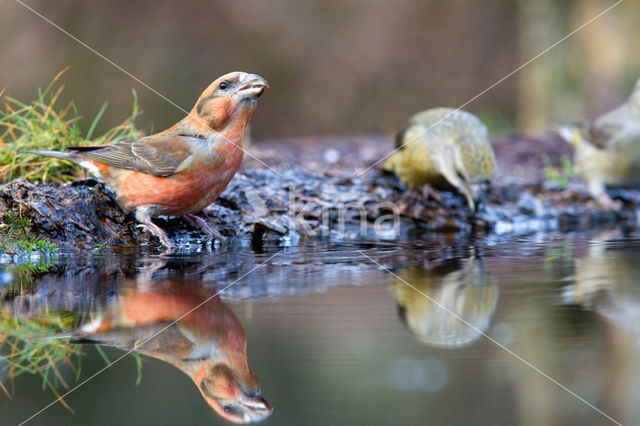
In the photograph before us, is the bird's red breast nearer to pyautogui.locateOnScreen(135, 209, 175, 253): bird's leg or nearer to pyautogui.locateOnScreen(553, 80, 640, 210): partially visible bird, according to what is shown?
pyautogui.locateOnScreen(135, 209, 175, 253): bird's leg

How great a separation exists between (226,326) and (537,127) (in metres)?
9.94

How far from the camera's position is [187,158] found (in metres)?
5.02

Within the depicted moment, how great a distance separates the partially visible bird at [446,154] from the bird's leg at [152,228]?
278 cm

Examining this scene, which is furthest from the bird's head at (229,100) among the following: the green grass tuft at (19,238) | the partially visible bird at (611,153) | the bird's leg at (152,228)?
the partially visible bird at (611,153)

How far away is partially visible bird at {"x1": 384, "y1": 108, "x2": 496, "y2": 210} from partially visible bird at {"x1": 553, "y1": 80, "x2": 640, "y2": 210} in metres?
1.07

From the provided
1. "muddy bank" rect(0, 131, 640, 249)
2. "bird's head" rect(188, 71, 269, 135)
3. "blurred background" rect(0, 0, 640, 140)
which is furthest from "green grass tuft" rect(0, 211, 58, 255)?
"blurred background" rect(0, 0, 640, 140)

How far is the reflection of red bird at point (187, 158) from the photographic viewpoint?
495 centimetres

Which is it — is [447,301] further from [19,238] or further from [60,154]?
[60,154]

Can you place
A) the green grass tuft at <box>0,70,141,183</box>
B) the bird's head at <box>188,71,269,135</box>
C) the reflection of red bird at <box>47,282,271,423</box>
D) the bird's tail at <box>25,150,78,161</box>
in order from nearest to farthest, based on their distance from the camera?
the reflection of red bird at <box>47,282,271,423</box> → the bird's head at <box>188,71,269,135</box> → the bird's tail at <box>25,150,78,161</box> → the green grass tuft at <box>0,70,141,183</box>

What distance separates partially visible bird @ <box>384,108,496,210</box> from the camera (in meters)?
6.82

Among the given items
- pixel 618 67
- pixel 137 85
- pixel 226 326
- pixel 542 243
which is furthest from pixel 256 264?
pixel 137 85

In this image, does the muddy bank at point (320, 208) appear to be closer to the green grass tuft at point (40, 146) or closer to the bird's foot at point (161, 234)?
the bird's foot at point (161, 234)

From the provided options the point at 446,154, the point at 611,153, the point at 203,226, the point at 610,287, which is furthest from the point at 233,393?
the point at 611,153

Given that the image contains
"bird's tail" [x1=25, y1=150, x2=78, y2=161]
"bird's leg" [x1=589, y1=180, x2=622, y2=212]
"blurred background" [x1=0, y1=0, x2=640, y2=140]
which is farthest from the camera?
"blurred background" [x1=0, y1=0, x2=640, y2=140]
